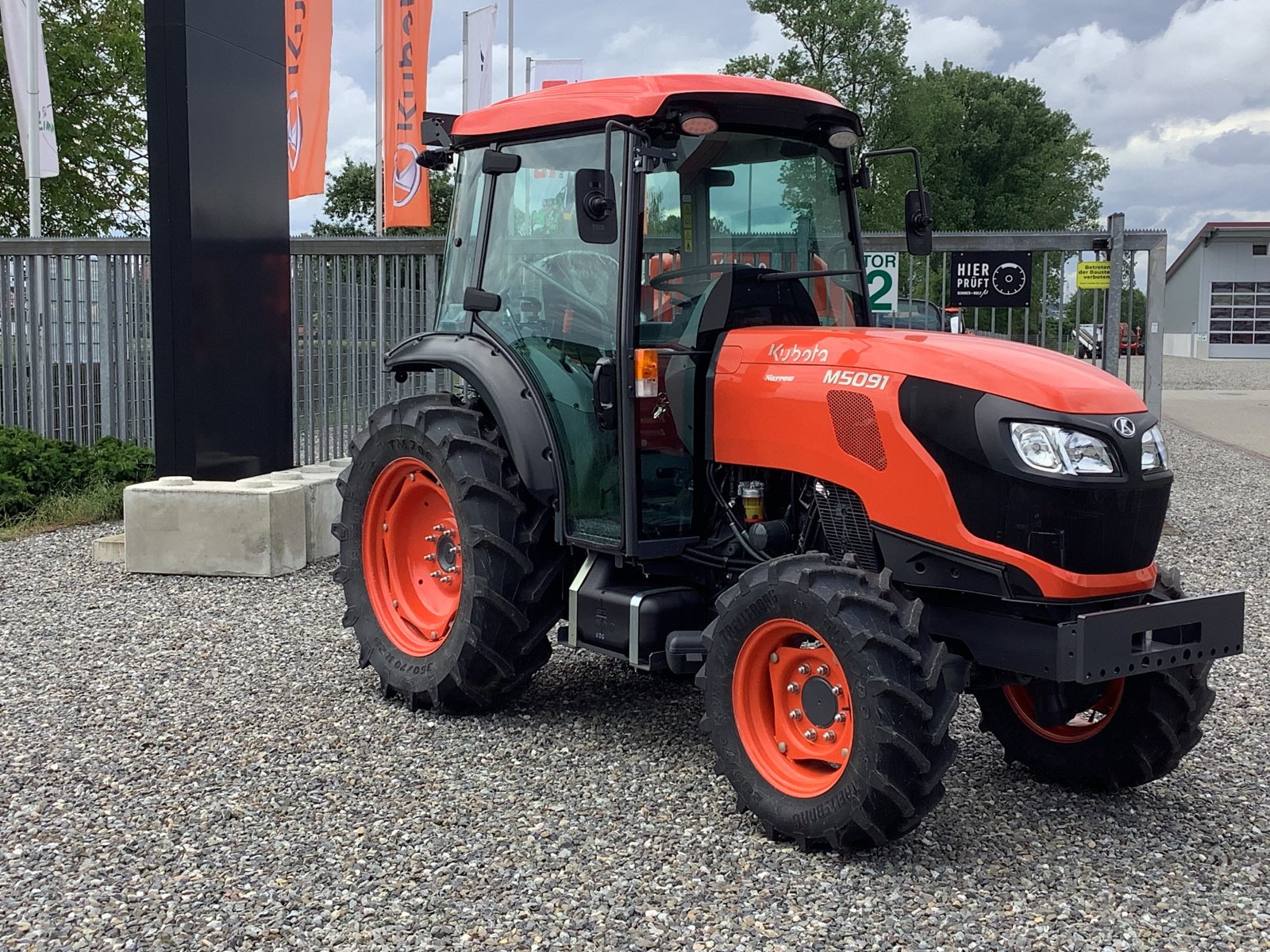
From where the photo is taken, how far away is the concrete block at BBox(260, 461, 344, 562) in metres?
8.46

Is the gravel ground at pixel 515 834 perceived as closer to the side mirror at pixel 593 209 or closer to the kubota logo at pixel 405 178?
the side mirror at pixel 593 209

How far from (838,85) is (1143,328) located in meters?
32.1

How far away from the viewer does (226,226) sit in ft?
28.7

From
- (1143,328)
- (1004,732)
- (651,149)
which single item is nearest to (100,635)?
(651,149)

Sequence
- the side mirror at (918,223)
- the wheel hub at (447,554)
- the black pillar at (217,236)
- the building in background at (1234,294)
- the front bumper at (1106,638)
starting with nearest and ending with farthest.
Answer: the front bumper at (1106,638) < the side mirror at (918,223) < the wheel hub at (447,554) < the black pillar at (217,236) < the building in background at (1234,294)

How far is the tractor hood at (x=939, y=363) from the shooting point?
3945 millimetres

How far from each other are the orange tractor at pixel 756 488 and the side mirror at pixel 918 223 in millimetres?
27

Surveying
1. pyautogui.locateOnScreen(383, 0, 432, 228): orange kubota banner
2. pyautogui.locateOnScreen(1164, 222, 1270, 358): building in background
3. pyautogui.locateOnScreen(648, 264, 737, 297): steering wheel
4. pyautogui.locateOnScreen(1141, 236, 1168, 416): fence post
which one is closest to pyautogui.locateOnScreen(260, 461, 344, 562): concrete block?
pyautogui.locateOnScreen(648, 264, 737, 297): steering wheel

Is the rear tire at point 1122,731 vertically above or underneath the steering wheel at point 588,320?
underneath

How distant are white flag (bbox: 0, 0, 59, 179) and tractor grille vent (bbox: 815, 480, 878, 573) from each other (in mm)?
14227

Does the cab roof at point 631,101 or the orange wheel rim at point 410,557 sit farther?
the orange wheel rim at point 410,557

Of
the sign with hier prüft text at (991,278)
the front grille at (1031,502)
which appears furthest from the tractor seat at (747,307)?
the sign with hier prüft text at (991,278)

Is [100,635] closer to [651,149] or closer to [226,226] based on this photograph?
[226,226]

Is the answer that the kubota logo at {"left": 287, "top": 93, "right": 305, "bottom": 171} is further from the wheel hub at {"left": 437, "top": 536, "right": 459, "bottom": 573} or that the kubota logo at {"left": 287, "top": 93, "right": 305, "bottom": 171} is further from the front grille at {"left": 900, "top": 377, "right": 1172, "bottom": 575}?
the front grille at {"left": 900, "top": 377, "right": 1172, "bottom": 575}
